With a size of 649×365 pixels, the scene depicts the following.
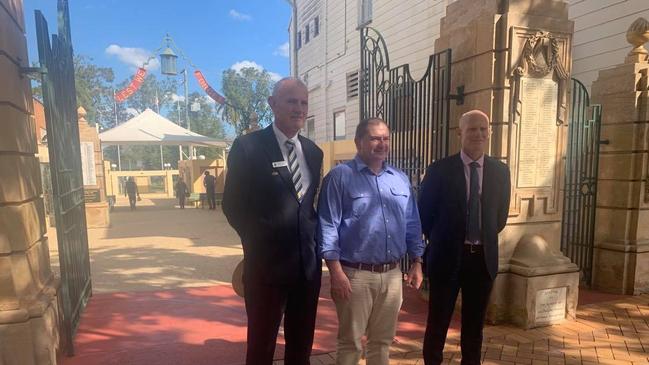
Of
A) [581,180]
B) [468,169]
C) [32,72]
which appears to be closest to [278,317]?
[468,169]

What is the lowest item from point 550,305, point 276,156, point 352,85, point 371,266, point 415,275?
point 550,305

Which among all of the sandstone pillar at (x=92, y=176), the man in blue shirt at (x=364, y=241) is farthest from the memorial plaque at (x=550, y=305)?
the sandstone pillar at (x=92, y=176)

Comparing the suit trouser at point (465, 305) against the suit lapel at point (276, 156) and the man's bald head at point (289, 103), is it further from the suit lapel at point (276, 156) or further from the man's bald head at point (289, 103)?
the man's bald head at point (289, 103)

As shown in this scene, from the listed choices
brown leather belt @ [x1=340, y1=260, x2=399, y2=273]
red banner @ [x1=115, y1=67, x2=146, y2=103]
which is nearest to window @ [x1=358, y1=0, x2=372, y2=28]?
brown leather belt @ [x1=340, y1=260, x2=399, y2=273]

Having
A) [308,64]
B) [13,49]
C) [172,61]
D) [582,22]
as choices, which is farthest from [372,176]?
[172,61]

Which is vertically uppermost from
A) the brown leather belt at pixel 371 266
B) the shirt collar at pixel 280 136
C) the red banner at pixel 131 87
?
the red banner at pixel 131 87

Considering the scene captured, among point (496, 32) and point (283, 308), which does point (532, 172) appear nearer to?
point (496, 32)

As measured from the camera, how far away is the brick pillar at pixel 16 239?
2484mm

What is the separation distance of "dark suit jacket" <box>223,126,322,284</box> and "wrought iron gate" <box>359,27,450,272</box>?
2489mm

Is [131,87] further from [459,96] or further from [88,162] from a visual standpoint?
[459,96]

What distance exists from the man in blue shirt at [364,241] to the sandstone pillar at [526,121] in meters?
1.86

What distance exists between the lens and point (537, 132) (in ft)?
12.6

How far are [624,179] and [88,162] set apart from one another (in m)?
12.2

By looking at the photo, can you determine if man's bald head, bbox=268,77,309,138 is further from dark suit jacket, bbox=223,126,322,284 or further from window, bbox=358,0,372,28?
window, bbox=358,0,372,28
